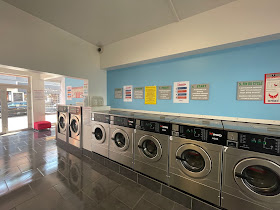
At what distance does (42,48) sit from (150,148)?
274 cm

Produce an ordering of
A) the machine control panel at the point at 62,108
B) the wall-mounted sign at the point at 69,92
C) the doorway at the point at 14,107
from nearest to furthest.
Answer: the machine control panel at the point at 62,108
the wall-mounted sign at the point at 69,92
the doorway at the point at 14,107

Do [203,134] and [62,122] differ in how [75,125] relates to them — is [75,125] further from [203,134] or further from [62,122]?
[203,134]

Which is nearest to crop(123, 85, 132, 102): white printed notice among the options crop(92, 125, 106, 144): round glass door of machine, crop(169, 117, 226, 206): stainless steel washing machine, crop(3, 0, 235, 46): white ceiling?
crop(92, 125, 106, 144): round glass door of machine

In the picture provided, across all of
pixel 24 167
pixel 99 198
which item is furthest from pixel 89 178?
pixel 24 167

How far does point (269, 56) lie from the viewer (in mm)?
1629

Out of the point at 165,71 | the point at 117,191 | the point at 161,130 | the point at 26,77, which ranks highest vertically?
the point at 26,77

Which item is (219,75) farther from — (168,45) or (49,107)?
(49,107)

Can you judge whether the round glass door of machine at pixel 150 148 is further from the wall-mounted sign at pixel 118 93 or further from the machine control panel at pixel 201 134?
the wall-mounted sign at pixel 118 93

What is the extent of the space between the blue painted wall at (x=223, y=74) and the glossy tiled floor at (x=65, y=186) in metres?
1.55

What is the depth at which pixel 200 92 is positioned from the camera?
2104 millimetres

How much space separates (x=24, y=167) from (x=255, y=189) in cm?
372

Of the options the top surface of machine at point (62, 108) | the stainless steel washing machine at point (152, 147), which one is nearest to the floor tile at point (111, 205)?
the stainless steel washing machine at point (152, 147)

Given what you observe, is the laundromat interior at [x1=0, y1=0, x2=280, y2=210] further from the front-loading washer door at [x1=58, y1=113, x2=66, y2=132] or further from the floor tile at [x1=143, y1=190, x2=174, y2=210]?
the front-loading washer door at [x1=58, y1=113, x2=66, y2=132]

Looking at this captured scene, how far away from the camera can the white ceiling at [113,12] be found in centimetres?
173
